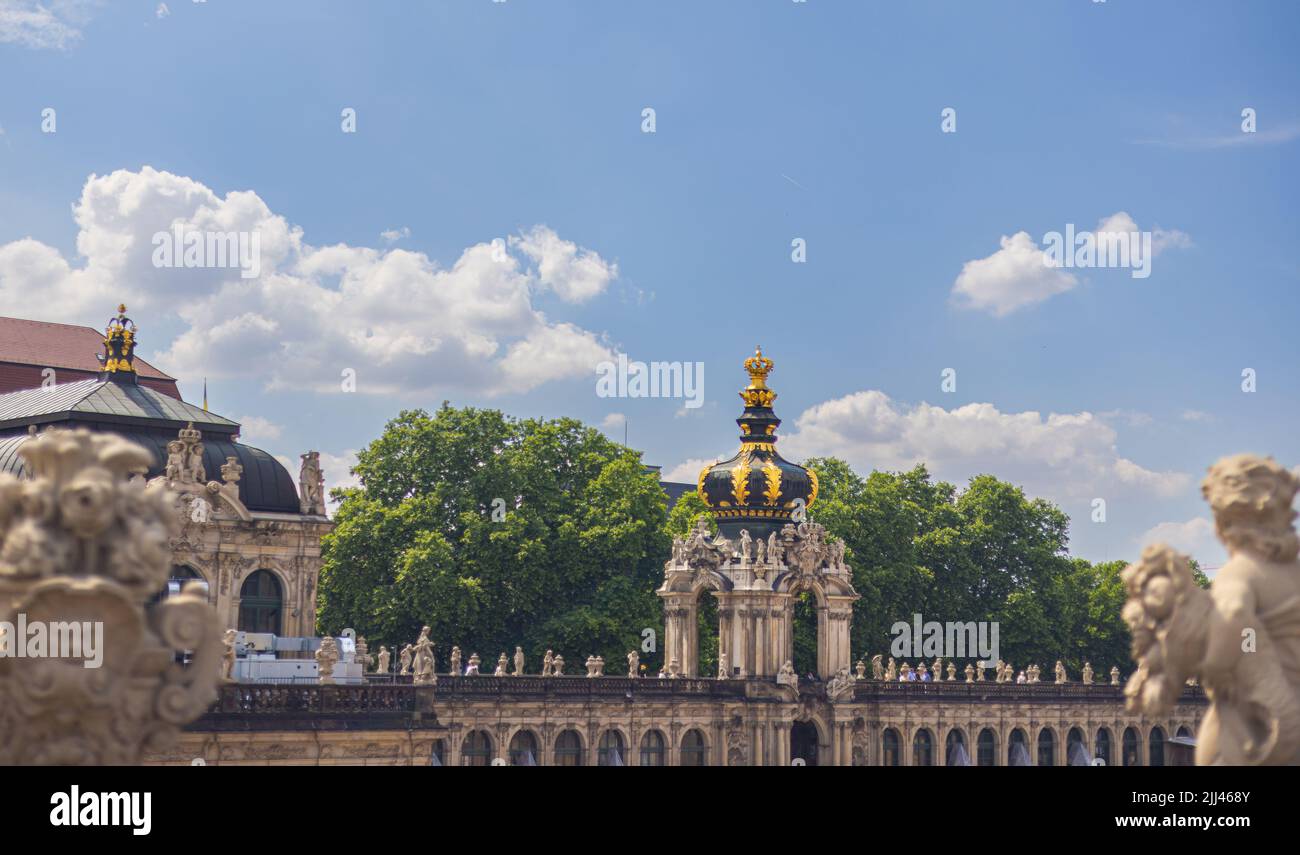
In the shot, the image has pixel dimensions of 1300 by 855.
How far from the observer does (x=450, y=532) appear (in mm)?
65688

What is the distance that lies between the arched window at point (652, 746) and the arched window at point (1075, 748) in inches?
698

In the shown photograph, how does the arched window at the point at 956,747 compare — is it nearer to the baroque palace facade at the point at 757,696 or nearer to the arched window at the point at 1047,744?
the baroque palace facade at the point at 757,696

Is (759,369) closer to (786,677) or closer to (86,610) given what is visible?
(786,677)

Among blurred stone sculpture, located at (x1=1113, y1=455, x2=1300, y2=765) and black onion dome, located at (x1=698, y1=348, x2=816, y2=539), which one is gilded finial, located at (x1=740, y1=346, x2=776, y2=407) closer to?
black onion dome, located at (x1=698, y1=348, x2=816, y2=539)

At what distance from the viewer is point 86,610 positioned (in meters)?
10.9

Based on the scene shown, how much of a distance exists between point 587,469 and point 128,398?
991 inches

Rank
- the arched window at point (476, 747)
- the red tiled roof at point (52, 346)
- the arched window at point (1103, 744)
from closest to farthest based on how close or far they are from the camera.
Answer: the arched window at point (476, 747)
the arched window at point (1103, 744)
the red tiled roof at point (52, 346)

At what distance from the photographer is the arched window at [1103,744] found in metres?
64.4

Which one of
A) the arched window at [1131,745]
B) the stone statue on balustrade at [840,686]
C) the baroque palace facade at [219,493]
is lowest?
the arched window at [1131,745]

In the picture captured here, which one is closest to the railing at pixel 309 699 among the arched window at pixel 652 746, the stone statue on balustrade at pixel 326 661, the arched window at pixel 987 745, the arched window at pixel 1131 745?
the stone statue on balustrade at pixel 326 661

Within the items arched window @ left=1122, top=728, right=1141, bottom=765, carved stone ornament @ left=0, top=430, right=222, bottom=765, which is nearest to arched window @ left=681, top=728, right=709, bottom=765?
arched window @ left=1122, top=728, right=1141, bottom=765

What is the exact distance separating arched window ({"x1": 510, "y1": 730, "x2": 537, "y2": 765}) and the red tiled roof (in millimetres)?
45865
